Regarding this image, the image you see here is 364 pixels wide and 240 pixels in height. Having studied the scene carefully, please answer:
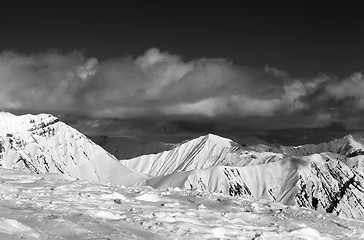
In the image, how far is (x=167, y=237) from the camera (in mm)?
23828

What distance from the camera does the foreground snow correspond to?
22.9 metres

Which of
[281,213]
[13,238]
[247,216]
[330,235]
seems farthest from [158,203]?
[13,238]

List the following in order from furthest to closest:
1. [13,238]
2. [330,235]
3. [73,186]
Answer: [73,186], [330,235], [13,238]

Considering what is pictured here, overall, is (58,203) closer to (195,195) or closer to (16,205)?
(16,205)

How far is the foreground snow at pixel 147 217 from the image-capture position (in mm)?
22938

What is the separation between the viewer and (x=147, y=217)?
27.7 metres

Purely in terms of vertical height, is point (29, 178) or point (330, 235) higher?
point (29, 178)

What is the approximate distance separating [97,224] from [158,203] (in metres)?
10.6

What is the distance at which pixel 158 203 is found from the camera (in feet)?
113

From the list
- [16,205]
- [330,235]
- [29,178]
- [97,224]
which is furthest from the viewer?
[29,178]

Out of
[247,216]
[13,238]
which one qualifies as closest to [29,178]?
[247,216]

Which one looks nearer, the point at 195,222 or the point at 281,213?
the point at 195,222

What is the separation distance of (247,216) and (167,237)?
33.2 feet

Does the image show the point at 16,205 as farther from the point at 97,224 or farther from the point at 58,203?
the point at 97,224
